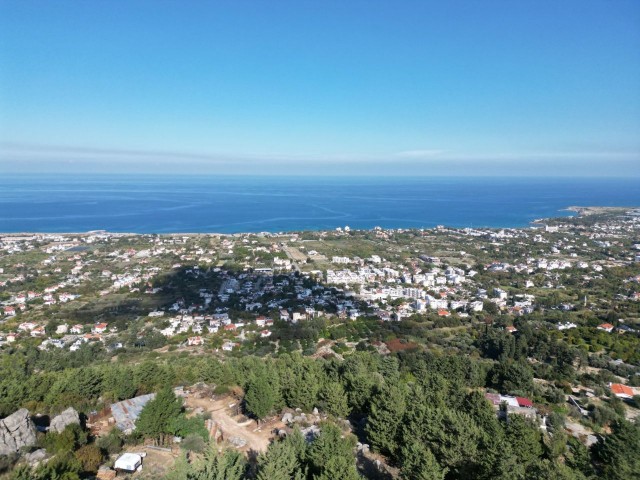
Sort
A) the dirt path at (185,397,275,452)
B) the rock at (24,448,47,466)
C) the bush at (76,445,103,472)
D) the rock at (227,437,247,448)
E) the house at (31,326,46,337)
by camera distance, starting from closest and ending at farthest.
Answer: the bush at (76,445,103,472) → the rock at (24,448,47,466) → the rock at (227,437,247,448) → the dirt path at (185,397,275,452) → the house at (31,326,46,337)

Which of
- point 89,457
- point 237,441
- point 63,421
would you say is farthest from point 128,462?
point 63,421

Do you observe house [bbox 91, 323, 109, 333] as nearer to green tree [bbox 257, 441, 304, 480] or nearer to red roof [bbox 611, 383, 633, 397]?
green tree [bbox 257, 441, 304, 480]

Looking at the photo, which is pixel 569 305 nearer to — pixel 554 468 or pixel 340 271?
pixel 340 271

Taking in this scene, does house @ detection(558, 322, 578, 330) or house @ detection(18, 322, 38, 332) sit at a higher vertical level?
house @ detection(558, 322, 578, 330)

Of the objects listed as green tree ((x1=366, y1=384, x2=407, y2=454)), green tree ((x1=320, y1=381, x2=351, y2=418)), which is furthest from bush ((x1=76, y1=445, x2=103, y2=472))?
green tree ((x1=366, y1=384, x2=407, y2=454))

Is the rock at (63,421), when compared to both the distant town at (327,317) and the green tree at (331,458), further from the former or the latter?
the green tree at (331,458)

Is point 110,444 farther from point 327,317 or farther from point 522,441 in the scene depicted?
point 327,317

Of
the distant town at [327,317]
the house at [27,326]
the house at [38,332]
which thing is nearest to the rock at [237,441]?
the distant town at [327,317]
